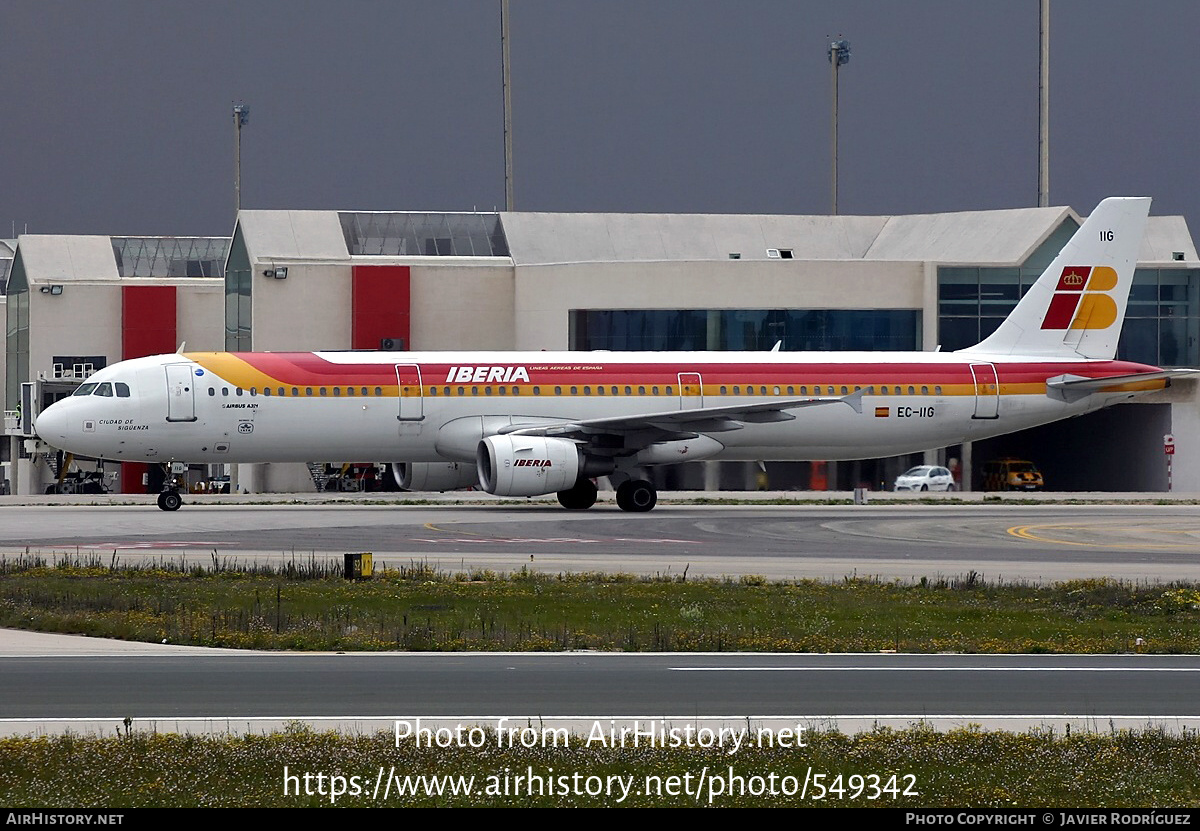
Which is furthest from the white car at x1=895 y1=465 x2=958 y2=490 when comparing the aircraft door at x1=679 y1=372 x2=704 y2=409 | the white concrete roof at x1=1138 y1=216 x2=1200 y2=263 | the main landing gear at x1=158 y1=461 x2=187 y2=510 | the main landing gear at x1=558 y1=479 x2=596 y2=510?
the main landing gear at x1=158 y1=461 x2=187 y2=510

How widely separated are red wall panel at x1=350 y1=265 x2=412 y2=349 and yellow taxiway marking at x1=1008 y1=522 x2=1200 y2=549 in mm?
34752

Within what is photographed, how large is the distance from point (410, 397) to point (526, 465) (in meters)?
4.25

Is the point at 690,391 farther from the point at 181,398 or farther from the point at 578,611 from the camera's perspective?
the point at 578,611

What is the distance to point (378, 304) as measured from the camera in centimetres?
6881

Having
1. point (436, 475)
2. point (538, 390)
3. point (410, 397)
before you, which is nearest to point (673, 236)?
point (538, 390)

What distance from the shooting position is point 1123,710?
15.0 m

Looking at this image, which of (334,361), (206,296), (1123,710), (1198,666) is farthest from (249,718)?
(206,296)

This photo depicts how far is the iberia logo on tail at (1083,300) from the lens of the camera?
5072 cm

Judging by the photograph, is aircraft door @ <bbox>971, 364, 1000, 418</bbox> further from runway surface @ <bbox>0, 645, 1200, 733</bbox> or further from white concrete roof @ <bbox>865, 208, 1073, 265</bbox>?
runway surface @ <bbox>0, 645, 1200, 733</bbox>

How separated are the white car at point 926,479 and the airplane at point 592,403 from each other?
550 inches

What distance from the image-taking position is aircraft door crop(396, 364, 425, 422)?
1745 inches

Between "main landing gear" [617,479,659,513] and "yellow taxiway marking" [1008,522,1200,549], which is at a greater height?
"main landing gear" [617,479,659,513]

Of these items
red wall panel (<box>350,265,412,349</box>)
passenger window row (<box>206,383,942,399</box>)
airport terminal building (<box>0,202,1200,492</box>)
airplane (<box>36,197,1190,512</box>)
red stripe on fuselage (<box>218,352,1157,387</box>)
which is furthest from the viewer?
red wall panel (<box>350,265,412,349</box>)
